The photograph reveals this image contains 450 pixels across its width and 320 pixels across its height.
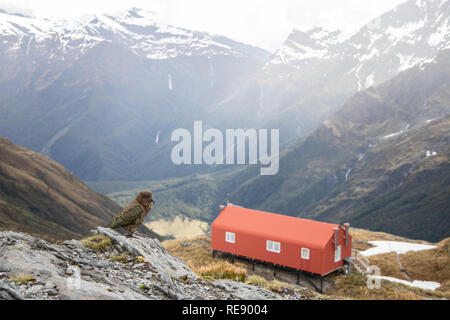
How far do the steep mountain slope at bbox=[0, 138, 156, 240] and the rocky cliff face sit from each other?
87427 mm

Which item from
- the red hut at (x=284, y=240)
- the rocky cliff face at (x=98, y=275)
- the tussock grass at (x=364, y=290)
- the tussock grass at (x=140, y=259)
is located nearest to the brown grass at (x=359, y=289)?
the tussock grass at (x=364, y=290)

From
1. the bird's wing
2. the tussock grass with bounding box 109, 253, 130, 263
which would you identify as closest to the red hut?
the bird's wing

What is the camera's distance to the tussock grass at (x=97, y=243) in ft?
51.2

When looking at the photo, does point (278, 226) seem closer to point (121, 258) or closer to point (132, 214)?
point (132, 214)

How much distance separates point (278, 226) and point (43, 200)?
362 feet

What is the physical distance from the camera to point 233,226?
51.8 metres

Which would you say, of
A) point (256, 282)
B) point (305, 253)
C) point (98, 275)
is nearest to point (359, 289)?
point (305, 253)

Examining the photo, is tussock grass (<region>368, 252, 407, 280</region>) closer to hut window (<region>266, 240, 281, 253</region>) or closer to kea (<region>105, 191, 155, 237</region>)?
hut window (<region>266, 240, 281, 253</region>)

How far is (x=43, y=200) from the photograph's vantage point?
133 meters

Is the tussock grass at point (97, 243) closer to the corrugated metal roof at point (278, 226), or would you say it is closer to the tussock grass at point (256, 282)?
the tussock grass at point (256, 282)

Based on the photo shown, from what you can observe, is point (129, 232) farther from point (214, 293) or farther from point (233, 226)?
point (233, 226)
